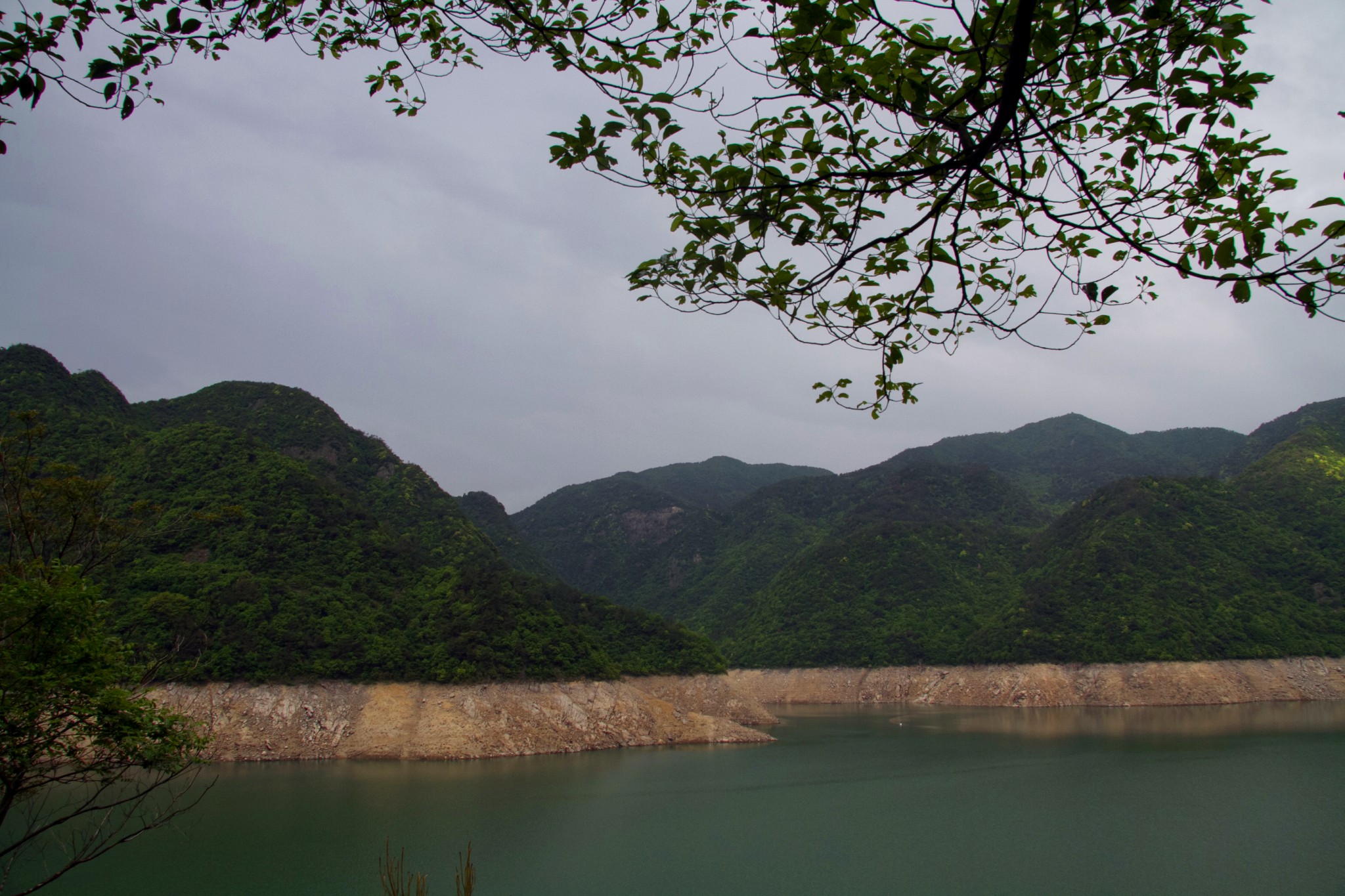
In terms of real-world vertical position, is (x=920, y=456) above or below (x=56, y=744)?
above

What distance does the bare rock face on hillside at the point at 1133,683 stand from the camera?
56531 mm

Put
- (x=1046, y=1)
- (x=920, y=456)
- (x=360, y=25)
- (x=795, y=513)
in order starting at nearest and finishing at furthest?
(x=1046, y=1) < (x=360, y=25) < (x=795, y=513) < (x=920, y=456)

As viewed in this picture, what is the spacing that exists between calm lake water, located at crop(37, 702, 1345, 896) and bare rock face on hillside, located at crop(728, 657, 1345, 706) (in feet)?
58.9

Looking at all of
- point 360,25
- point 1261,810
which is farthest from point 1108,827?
point 360,25

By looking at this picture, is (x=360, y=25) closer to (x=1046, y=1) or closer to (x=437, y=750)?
(x=1046, y=1)

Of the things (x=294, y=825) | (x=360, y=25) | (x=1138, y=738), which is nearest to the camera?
(x=360, y=25)

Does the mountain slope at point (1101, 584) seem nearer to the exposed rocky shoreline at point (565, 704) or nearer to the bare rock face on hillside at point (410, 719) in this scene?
the exposed rocky shoreline at point (565, 704)

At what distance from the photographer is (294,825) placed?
76.1 feet

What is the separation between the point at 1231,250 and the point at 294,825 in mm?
26729

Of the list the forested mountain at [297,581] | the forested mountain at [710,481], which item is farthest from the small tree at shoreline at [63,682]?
the forested mountain at [710,481]

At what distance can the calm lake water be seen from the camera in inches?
747

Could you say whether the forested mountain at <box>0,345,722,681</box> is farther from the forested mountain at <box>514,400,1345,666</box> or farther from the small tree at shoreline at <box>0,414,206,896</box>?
the forested mountain at <box>514,400,1345,666</box>

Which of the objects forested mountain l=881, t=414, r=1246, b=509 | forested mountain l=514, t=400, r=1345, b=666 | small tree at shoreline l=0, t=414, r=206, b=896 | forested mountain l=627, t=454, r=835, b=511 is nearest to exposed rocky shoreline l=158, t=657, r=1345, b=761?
forested mountain l=514, t=400, r=1345, b=666

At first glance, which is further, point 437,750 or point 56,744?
point 437,750
